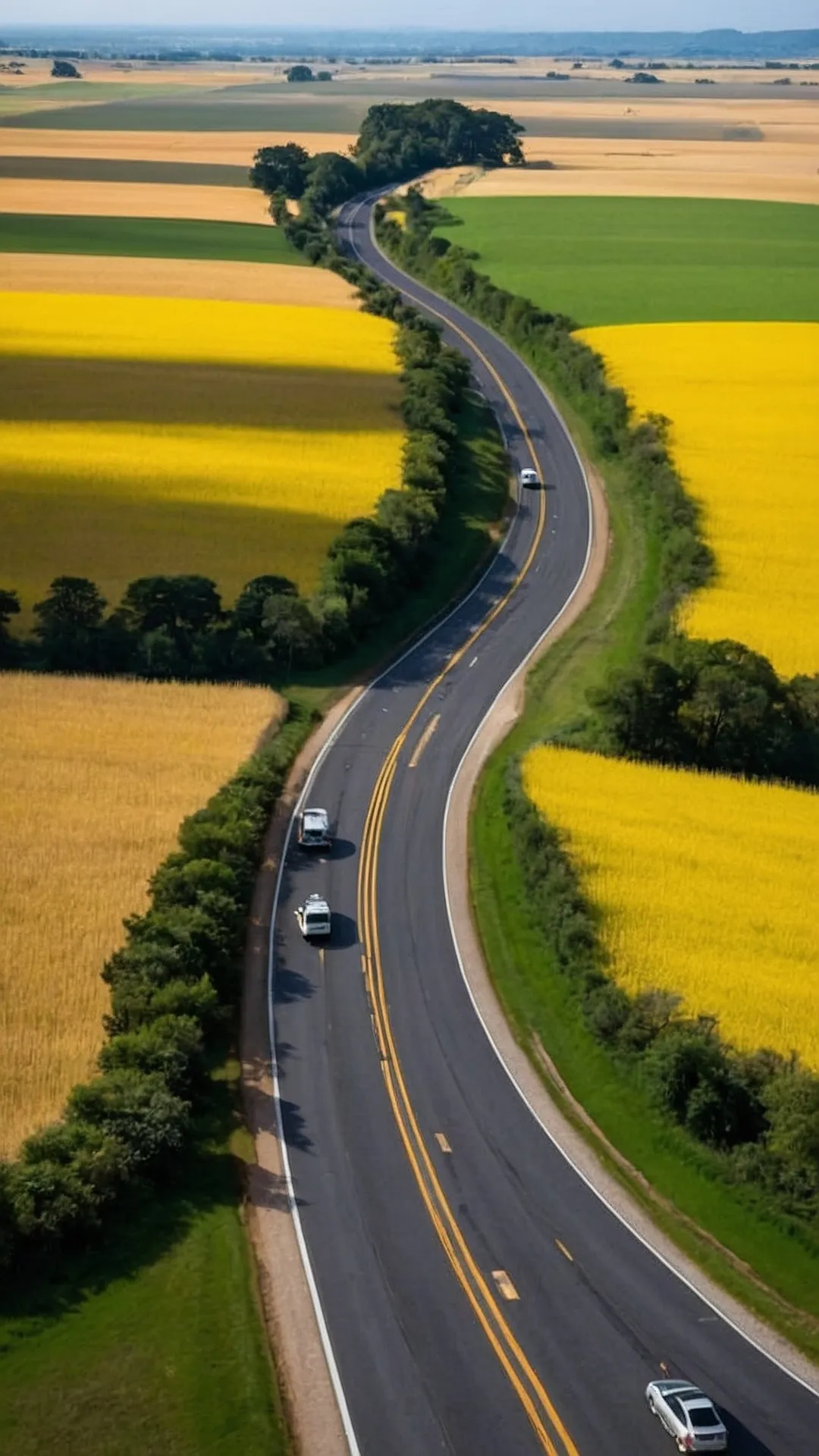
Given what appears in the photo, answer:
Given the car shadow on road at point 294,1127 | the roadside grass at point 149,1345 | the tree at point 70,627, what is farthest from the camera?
the tree at point 70,627

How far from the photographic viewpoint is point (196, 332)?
124 m

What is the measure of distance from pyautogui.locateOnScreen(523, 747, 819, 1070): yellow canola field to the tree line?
1156 mm

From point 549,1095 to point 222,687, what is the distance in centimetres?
3126

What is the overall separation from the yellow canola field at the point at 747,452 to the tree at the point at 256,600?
19.6 meters

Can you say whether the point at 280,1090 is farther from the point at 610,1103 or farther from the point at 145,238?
the point at 145,238

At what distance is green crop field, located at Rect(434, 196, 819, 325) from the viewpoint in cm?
14212

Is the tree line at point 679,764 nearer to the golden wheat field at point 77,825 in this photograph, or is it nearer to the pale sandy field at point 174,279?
the golden wheat field at point 77,825

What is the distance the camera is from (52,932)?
155 ft

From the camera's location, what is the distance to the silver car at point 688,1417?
29578 mm

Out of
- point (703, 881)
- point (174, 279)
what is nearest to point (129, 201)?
point (174, 279)

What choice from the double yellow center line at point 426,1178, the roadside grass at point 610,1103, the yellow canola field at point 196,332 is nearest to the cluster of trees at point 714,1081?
the roadside grass at point 610,1103

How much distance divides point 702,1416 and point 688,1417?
315 millimetres

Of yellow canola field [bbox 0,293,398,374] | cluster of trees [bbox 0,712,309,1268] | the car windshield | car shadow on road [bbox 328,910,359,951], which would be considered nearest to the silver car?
the car windshield

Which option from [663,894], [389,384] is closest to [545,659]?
[663,894]
